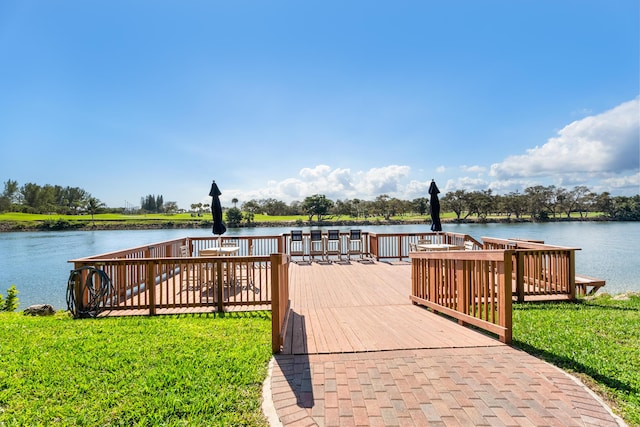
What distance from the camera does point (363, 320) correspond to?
4.27m

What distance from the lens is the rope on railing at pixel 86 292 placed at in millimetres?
4875

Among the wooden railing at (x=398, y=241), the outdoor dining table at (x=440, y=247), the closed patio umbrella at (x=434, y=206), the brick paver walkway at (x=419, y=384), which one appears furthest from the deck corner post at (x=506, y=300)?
the closed patio umbrella at (x=434, y=206)

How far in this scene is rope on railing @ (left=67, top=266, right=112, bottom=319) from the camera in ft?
16.0

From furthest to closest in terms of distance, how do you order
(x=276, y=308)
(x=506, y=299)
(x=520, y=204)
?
(x=520, y=204)
(x=506, y=299)
(x=276, y=308)

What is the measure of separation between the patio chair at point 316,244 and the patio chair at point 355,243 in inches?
33.9

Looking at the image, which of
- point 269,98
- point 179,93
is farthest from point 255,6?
point 179,93

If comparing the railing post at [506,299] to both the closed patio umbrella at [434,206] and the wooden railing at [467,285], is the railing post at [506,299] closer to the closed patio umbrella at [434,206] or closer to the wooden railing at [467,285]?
the wooden railing at [467,285]

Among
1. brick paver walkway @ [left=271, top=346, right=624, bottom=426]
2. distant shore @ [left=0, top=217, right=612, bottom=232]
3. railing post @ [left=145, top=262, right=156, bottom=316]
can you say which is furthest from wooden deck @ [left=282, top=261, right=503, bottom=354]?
distant shore @ [left=0, top=217, right=612, bottom=232]

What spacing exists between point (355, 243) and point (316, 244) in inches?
53.1

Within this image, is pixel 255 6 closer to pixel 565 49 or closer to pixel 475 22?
pixel 475 22

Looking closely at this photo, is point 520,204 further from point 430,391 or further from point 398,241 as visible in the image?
point 430,391

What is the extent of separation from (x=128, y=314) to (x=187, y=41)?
9.08m

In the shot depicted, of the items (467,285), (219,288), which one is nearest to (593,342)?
(467,285)

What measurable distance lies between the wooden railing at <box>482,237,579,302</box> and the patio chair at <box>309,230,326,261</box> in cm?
556
